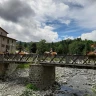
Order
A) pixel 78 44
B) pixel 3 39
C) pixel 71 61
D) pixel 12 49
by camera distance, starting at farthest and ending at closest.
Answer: pixel 78 44, pixel 12 49, pixel 3 39, pixel 71 61

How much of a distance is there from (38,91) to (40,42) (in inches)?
3084

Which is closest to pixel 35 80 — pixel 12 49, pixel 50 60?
pixel 50 60

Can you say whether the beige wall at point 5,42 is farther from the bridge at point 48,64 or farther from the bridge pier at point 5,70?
the bridge at point 48,64

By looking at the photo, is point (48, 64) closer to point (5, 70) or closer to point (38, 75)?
point (38, 75)

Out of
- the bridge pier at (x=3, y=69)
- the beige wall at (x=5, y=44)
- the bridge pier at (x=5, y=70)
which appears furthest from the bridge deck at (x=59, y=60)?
the beige wall at (x=5, y=44)

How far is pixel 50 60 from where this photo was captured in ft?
88.1

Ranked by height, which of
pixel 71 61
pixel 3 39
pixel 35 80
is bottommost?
pixel 35 80

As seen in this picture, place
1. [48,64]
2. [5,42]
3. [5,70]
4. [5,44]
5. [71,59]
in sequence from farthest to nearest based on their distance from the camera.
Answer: [5,44], [5,42], [5,70], [48,64], [71,59]

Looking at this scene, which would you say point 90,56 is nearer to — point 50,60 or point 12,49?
point 50,60

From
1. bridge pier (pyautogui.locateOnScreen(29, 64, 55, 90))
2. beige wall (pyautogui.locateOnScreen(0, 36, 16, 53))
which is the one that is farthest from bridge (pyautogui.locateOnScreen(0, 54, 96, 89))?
beige wall (pyautogui.locateOnScreen(0, 36, 16, 53))

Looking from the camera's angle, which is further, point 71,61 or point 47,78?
point 47,78

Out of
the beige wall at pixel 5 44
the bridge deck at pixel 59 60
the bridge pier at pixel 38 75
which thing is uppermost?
the beige wall at pixel 5 44

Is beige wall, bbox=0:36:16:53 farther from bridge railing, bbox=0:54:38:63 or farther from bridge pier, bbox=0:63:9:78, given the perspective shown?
bridge railing, bbox=0:54:38:63

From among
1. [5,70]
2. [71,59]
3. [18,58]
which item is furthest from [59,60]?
[5,70]
